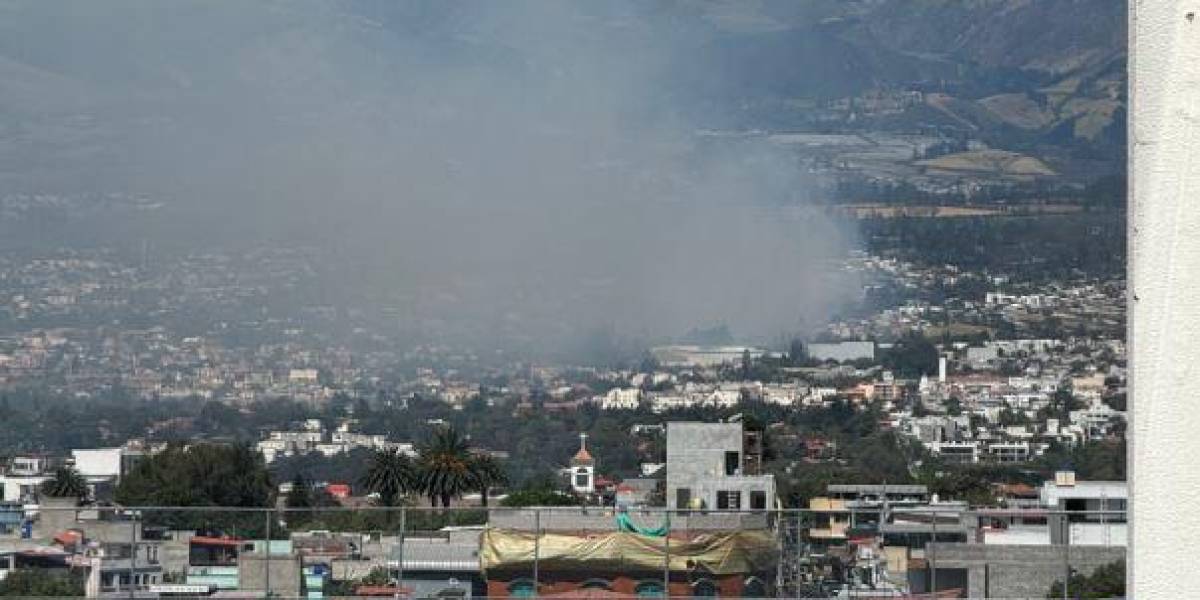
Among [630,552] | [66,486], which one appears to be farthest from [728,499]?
[630,552]

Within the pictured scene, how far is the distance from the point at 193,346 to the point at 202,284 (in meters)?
11.7

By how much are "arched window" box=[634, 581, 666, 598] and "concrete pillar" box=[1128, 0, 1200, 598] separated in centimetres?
1373

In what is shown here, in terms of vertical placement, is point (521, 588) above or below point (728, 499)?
above

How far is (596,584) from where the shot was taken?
17.4 meters

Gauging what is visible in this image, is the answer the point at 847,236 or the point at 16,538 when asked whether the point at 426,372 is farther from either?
the point at 16,538

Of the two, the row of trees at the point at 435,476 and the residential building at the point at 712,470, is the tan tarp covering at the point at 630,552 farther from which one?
the row of trees at the point at 435,476

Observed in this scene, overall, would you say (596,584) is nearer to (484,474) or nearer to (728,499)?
(728,499)

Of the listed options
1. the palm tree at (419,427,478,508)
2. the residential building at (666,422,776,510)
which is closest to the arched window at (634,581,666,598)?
the residential building at (666,422,776,510)

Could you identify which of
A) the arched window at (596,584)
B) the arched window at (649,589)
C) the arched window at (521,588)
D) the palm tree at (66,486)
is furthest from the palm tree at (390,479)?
the arched window at (649,589)

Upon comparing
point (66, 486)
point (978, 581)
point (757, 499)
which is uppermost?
point (978, 581)

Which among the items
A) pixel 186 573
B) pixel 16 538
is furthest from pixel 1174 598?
pixel 16 538

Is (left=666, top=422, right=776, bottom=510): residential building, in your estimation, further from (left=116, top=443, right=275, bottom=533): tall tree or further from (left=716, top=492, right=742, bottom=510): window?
(left=116, top=443, right=275, bottom=533): tall tree

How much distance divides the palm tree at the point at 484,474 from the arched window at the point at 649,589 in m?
54.0

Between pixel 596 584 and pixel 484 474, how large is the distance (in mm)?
57312
